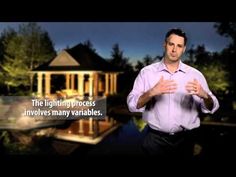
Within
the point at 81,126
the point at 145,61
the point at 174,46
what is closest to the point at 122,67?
the point at 145,61

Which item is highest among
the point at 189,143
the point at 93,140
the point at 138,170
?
the point at 189,143

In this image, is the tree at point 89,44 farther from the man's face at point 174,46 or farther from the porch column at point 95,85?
the man's face at point 174,46

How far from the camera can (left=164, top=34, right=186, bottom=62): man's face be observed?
186 cm

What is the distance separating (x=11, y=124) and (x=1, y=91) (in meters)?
0.38

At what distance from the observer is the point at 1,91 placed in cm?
358

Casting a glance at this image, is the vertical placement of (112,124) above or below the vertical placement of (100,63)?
below

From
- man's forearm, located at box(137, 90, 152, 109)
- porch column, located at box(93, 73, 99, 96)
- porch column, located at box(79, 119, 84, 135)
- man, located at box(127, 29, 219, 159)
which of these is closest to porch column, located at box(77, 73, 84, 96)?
porch column, located at box(93, 73, 99, 96)

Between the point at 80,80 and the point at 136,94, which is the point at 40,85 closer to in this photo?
the point at 80,80

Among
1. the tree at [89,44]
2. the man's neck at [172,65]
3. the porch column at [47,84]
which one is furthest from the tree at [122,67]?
the man's neck at [172,65]

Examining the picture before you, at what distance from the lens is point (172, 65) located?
1.97 meters

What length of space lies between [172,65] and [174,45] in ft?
0.52
